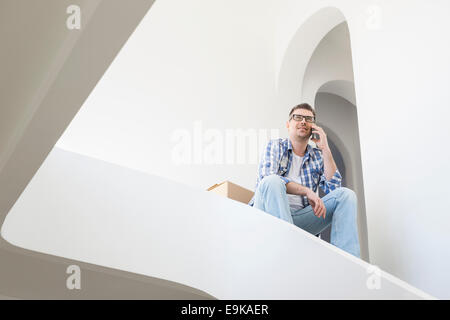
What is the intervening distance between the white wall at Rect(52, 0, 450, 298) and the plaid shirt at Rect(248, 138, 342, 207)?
1.28 ft

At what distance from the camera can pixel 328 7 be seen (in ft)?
14.3

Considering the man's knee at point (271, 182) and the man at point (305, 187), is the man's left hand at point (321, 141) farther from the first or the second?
the man's knee at point (271, 182)

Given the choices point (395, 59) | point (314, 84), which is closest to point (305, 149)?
point (395, 59)

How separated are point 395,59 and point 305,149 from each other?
0.77 metres

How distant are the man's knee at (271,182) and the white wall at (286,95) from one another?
0.80 meters

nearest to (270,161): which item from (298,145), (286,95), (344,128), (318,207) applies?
(298,145)

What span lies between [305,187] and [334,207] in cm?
19

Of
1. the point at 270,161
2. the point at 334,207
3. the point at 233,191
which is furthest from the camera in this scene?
the point at 233,191

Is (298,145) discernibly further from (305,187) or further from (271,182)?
(271,182)

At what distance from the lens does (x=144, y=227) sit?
2.87 metres

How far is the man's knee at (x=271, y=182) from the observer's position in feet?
8.95

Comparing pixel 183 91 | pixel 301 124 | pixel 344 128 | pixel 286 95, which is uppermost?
pixel 344 128

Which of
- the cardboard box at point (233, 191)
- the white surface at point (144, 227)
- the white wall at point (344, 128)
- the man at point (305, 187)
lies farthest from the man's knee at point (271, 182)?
the white wall at point (344, 128)
